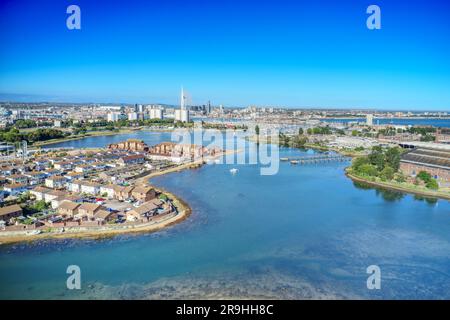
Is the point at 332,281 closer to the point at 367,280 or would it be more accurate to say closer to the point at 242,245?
the point at 367,280

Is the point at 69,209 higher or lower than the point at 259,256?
higher

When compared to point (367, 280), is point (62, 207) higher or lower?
higher

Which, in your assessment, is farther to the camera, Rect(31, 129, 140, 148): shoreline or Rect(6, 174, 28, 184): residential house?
Rect(31, 129, 140, 148): shoreline

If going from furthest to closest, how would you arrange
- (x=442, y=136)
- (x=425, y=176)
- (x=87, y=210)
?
(x=442, y=136) < (x=425, y=176) < (x=87, y=210)

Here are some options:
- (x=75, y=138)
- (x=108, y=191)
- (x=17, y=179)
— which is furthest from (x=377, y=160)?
(x=75, y=138)

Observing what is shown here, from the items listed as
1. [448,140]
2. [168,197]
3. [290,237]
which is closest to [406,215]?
[290,237]

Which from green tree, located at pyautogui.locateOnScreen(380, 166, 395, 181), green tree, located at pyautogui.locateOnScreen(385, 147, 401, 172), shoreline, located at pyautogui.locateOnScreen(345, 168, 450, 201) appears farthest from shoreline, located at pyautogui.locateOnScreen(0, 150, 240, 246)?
green tree, located at pyautogui.locateOnScreen(385, 147, 401, 172)

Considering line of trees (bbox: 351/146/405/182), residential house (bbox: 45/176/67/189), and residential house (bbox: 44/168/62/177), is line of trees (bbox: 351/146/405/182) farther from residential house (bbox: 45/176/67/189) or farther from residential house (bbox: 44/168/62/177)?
residential house (bbox: 44/168/62/177)

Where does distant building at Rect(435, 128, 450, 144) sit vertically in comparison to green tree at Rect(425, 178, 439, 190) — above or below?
above

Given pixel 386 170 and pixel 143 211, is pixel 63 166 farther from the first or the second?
pixel 386 170
